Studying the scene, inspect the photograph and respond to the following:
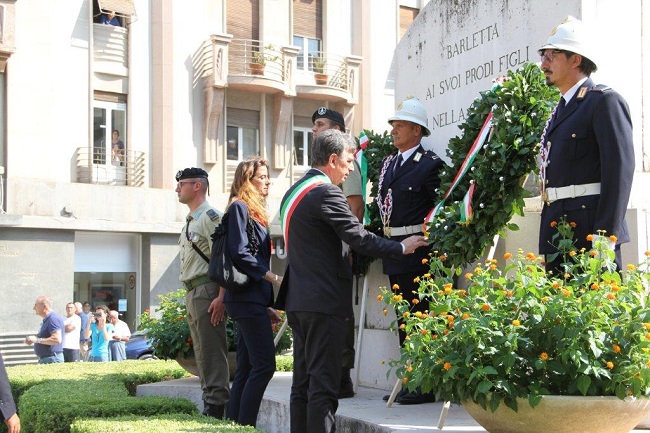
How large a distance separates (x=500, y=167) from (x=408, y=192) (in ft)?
3.53

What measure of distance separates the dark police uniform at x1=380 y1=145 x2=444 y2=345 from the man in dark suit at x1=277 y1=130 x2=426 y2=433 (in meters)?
0.84

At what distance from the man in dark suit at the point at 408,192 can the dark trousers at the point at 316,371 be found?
1.05 m

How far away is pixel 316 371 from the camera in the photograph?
5.56 m

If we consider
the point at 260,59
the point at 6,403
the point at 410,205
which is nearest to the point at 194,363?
the point at 410,205

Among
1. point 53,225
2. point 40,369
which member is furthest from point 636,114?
point 53,225

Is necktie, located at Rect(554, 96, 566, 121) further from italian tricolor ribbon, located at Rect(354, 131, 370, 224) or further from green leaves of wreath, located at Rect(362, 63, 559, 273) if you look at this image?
italian tricolor ribbon, located at Rect(354, 131, 370, 224)

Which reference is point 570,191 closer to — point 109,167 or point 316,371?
point 316,371

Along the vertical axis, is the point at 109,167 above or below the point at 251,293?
above

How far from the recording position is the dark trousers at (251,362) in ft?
21.4

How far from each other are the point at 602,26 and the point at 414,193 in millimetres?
1630

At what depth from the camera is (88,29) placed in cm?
2616

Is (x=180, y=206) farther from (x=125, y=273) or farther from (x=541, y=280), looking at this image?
(x=541, y=280)

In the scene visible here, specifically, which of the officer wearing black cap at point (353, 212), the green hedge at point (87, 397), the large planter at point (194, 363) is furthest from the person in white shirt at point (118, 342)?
the officer wearing black cap at point (353, 212)

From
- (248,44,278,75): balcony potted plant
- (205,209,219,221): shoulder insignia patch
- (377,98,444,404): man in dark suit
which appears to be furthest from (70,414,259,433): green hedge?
(248,44,278,75): balcony potted plant
